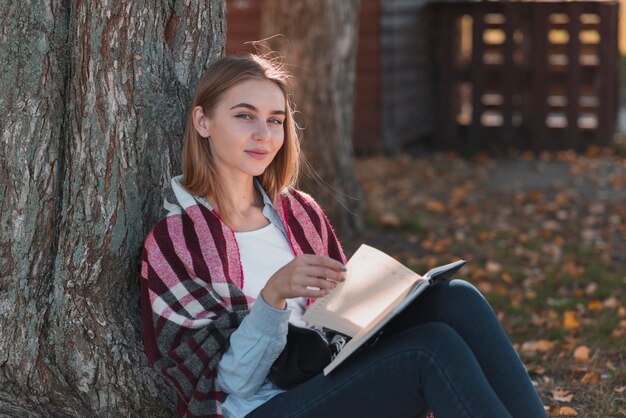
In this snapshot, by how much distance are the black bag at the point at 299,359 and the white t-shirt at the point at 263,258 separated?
149 mm

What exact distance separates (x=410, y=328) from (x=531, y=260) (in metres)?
3.87

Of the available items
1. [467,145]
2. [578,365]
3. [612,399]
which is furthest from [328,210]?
[467,145]

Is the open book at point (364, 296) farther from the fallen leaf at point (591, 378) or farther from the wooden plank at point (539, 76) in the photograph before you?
the wooden plank at point (539, 76)

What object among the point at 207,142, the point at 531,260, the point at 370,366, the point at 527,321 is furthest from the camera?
the point at 531,260

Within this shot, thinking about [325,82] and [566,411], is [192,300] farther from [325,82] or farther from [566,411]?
[325,82]

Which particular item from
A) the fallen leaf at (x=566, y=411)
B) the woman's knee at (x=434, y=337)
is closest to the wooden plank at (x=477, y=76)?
the fallen leaf at (x=566, y=411)

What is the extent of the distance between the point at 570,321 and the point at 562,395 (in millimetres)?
1117

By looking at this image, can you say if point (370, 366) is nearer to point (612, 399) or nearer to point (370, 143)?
point (612, 399)

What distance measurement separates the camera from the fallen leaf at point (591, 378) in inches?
167

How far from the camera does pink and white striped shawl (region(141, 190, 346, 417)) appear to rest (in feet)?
9.20

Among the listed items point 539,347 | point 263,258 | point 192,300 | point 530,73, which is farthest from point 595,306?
point 530,73

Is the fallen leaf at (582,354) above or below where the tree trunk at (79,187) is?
below

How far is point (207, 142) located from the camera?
310 centimetres

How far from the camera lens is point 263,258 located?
3059 millimetres
